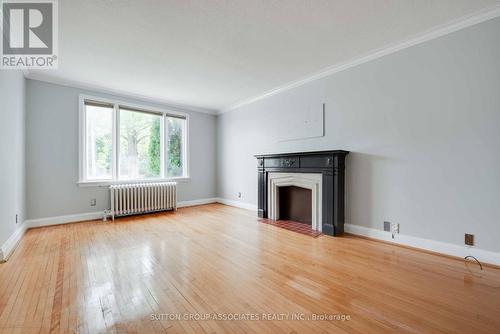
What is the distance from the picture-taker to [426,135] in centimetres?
261

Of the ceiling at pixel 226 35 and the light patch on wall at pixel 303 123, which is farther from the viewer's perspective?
the light patch on wall at pixel 303 123

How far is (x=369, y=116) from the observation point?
309 cm

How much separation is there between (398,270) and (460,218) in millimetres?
998

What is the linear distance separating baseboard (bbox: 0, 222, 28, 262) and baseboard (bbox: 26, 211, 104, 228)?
0.89 ft

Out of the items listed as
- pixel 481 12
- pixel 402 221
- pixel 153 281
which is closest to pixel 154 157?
pixel 153 281

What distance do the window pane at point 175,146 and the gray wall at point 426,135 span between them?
3.51 m

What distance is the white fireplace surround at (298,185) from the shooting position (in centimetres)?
347

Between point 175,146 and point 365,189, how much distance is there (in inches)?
175

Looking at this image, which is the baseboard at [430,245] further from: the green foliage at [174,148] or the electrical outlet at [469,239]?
the green foliage at [174,148]

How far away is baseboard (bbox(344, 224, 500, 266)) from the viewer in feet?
7.35

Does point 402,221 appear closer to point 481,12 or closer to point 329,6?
point 481,12

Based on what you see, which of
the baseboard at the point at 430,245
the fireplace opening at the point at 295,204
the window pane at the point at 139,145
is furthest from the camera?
the window pane at the point at 139,145

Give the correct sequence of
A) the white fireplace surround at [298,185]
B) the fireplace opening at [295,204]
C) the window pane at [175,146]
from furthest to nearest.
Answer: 1. the window pane at [175,146]
2. the fireplace opening at [295,204]
3. the white fireplace surround at [298,185]

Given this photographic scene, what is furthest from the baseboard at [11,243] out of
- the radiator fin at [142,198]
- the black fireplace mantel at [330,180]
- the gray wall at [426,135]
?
the gray wall at [426,135]
